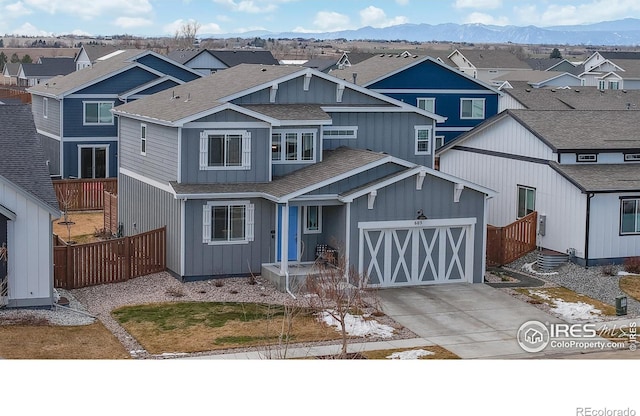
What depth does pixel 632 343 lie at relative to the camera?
73.3ft

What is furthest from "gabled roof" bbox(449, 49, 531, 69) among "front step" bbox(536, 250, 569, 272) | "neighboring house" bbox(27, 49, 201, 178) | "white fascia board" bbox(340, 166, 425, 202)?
"white fascia board" bbox(340, 166, 425, 202)

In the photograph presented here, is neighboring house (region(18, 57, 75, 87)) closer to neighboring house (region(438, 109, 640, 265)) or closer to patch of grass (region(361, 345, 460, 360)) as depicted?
neighboring house (region(438, 109, 640, 265))

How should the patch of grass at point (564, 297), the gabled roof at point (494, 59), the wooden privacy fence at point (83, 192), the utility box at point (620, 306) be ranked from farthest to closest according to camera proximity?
the gabled roof at point (494, 59)
the wooden privacy fence at point (83, 192)
the patch of grass at point (564, 297)
the utility box at point (620, 306)

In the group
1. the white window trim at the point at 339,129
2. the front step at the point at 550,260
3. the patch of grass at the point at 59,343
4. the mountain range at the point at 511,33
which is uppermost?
the mountain range at the point at 511,33

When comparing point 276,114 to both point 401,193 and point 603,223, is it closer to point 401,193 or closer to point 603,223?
point 401,193

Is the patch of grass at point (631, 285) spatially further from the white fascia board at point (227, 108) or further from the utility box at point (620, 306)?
the white fascia board at point (227, 108)

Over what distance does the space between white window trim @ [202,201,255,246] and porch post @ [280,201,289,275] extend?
1130mm

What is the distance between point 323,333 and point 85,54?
70.5m

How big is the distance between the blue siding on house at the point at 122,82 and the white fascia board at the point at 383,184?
21.7 m

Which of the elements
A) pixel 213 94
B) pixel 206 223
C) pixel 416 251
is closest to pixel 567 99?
pixel 213 94

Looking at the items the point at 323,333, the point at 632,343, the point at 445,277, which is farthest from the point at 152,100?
the point at 632,343

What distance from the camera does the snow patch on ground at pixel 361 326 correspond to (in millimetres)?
22906

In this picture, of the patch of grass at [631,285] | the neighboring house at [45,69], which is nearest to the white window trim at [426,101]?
the patch of grass at [631,285]

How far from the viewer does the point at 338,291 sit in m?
21.1
